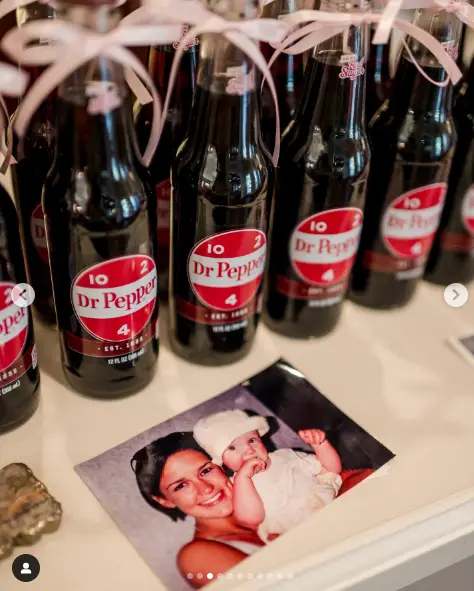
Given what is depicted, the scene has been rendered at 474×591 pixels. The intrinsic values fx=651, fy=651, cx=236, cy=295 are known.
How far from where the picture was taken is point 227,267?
614 mm

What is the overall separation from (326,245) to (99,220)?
245 millimetres

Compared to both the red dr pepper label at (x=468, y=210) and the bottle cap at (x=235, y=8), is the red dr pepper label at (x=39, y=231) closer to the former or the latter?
the bottle cap at (x=235, y=8)

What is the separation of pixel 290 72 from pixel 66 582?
0.54 m

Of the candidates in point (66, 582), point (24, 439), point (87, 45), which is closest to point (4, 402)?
point (24, 439)

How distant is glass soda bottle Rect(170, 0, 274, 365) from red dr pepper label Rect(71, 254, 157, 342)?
55mm

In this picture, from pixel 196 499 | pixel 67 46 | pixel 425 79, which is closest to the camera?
pixel 67 46

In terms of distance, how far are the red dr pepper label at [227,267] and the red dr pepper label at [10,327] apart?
0.16 metres

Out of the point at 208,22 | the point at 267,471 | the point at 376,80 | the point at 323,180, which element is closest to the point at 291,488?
the point at 267,471

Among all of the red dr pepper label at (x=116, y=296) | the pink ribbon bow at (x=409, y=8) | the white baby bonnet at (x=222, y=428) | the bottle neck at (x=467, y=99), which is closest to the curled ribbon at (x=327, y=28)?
the pink ribbon bow at (x=409, y=8)

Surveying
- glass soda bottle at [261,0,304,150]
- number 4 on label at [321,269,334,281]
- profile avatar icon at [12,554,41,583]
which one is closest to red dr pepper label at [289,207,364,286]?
number 4 on label at [321,269,334,281]

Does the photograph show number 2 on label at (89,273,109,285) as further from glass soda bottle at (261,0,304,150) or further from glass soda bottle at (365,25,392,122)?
glass soda bottle at (365,25,392,122)

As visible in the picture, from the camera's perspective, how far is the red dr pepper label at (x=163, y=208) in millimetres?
680

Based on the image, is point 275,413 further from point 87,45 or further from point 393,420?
point 87,45

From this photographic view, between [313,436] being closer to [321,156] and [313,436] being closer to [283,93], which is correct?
[321,156]
